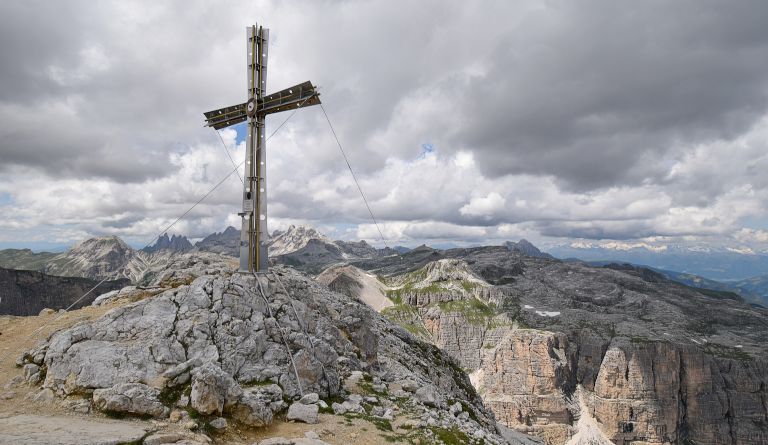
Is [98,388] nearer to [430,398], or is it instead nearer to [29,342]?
[29,342]

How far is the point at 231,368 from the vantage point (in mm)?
22109

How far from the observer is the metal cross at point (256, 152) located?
2869 centimetres

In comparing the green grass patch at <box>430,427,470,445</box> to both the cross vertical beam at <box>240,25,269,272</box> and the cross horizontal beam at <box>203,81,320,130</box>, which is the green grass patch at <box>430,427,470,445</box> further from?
the cross horizontal beam at <box>203,81,320,130</box>

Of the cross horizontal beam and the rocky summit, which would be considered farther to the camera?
the cross horizontal beam

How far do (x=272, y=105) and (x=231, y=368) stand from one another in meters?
18.4

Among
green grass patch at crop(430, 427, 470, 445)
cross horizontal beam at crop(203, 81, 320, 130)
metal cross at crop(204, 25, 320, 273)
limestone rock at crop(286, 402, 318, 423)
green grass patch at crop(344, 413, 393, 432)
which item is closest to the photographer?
limestone rock at crop(286, 402, 318, 423)

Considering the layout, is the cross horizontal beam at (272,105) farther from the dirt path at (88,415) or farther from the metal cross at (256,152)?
the dirt path at (88,415)

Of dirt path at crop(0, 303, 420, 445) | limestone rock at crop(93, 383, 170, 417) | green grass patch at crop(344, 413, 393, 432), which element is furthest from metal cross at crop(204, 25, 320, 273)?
green grass patch at crop(344, 413, 393, 432)

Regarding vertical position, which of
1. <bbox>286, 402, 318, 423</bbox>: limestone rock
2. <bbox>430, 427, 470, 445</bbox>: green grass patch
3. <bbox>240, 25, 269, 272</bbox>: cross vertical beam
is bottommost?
<bbox>430, 427, 470, 445</bbox>: green grass patch

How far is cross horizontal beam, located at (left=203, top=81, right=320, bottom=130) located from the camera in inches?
1077

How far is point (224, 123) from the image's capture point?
30.4m

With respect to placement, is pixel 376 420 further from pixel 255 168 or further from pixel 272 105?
pixel 272 105

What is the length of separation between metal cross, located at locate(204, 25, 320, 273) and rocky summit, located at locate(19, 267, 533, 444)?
2409 mm

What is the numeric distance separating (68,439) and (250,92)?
930 inches
